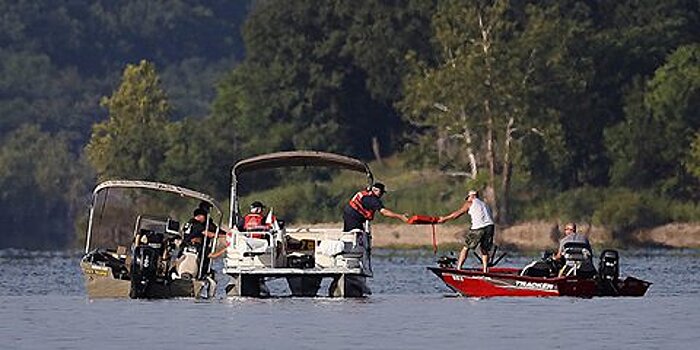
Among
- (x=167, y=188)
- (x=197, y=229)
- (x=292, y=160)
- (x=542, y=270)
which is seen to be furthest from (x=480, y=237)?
(x=167, y=188)

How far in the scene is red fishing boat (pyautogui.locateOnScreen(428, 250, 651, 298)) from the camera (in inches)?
1773

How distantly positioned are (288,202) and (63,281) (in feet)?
146

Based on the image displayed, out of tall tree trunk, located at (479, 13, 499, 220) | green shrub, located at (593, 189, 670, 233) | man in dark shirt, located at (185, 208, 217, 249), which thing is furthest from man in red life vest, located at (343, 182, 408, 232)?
tall tree trunk, located at (479, 13, 499, 220)

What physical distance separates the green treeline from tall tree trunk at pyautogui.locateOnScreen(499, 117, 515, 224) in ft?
0.32

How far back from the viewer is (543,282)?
4506 cm

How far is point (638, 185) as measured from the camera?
10138cm

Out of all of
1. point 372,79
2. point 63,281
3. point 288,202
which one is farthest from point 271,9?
point 63,281

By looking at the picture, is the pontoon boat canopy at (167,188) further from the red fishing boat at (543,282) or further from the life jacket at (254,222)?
the red fishing boat at (543,282)

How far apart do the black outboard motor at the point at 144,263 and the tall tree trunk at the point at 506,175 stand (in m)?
51.7

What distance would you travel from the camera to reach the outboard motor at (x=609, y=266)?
45188 mm

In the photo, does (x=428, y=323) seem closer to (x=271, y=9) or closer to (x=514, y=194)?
(x=514, y=194)

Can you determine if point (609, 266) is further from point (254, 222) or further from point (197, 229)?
point (197, 229)

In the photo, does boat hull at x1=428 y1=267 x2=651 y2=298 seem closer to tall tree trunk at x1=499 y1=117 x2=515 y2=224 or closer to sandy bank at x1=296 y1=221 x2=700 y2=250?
sandy bank at x1=296 y1=221 x2=700 y2=250

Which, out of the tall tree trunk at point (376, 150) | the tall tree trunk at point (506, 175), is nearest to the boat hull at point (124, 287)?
the tall tree trunk at point (506, 175)
